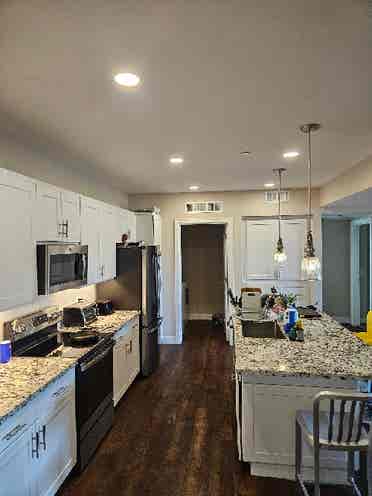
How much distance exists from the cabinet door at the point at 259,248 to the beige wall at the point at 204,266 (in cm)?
223

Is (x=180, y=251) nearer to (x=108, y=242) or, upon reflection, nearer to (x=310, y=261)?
(x=108, y=242)

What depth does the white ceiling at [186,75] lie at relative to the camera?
1.34 m

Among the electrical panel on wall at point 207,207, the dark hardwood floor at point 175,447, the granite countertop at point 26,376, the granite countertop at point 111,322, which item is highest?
the electrical panel on wall at point 207,207

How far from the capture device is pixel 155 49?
5.16ft

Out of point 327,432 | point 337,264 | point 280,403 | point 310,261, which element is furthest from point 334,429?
point 337,264

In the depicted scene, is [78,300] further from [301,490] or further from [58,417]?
[301,490]

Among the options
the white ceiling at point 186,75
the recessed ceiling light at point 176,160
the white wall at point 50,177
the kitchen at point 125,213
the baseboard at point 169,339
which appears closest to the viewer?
the white ceiling at point 186,75

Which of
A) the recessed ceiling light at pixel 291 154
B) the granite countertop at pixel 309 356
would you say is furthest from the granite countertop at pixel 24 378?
the recessed ceiling light at pixel 291 154

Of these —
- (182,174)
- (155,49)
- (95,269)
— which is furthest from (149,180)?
(155,49)

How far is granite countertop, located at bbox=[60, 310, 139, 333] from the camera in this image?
133 inches

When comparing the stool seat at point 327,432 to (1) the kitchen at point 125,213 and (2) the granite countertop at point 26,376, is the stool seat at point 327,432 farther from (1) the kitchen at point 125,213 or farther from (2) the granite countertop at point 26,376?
(2) the granite countertop at point 26,376

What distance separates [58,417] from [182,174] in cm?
309

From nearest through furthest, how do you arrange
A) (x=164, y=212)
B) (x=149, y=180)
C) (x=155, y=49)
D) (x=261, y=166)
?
1. (x=155, y=49)
2. (x=261, y=166)
3. (x=149, y=180)
4. (x=164, y=212)

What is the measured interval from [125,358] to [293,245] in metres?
3.51
